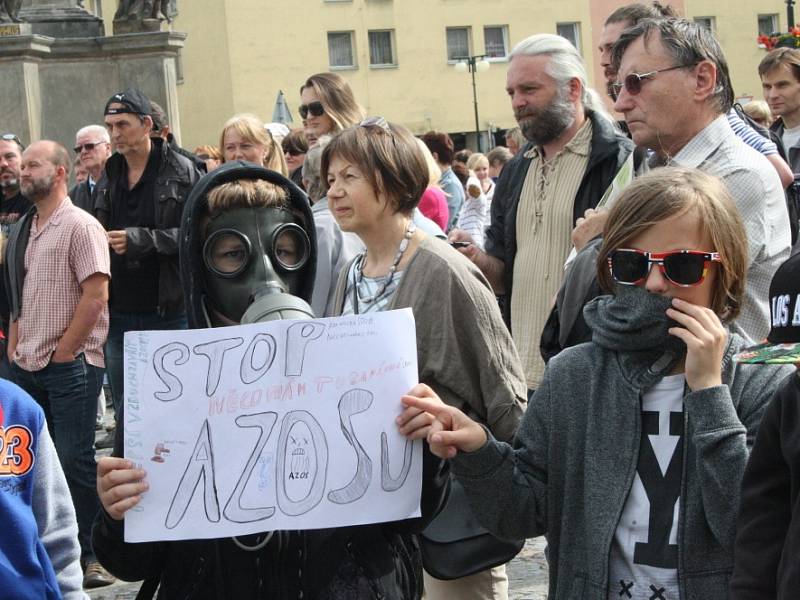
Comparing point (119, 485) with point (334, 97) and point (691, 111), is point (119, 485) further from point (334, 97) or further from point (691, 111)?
point (334, 97)

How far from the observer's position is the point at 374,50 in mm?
45969

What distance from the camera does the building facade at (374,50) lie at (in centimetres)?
4322

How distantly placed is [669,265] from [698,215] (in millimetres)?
145

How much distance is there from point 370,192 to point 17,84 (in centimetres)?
1001

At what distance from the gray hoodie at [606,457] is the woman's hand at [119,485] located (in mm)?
659

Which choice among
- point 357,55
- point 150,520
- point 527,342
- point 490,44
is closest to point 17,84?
point 527,342

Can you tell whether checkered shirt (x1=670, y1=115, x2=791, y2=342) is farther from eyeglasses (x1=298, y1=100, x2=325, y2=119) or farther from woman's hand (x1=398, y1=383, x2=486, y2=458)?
eyeglasses (x1=298, y1=100, x2=325, y2=119)

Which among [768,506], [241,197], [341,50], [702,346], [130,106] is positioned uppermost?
[341,50]

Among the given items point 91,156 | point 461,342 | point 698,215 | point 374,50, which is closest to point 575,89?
point 461,342

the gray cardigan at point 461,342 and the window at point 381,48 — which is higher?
the window at point 381,48

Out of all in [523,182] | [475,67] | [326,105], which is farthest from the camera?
[475,67]

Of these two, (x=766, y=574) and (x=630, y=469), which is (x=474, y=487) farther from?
(x=766, y=574)

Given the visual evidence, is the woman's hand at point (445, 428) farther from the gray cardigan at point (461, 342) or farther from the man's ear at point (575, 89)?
the man's ear at point (575, 89)

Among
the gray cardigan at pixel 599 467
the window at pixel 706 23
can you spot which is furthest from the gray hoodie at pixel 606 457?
the window at pixel 706 23
